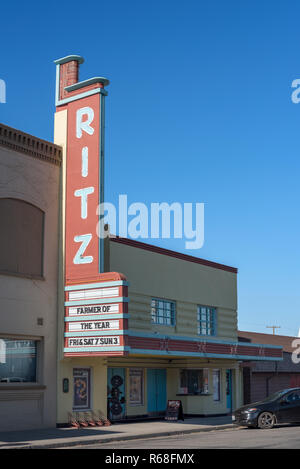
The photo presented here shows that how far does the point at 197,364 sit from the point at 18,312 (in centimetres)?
1057

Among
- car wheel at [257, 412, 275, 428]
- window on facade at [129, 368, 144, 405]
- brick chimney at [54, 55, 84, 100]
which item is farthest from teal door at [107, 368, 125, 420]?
brick chimney at [54, 55, 84, 100]

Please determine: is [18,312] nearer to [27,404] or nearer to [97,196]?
[27,404]

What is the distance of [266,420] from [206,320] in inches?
338

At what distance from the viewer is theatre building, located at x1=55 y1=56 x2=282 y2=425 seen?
21.3m

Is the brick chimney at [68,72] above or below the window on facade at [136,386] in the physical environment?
above

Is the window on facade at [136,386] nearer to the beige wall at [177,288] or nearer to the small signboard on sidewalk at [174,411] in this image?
the small signboard on sidewalk at [174,411]

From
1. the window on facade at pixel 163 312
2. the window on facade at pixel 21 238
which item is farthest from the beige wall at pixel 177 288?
the window on facade at pixel 21 238

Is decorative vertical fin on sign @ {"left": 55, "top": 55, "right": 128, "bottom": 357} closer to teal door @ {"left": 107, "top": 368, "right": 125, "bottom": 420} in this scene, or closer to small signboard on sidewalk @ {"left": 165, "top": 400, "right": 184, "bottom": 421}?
teal door @ {"left": 107, "top": 368, "right": 125, "bottom": 420}

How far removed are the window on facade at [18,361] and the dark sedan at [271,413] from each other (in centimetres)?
747

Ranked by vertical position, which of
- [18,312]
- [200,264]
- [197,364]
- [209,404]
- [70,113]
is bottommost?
[209,404]

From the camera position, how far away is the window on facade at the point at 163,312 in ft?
90.1

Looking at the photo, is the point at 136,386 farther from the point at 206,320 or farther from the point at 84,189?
the point at 84,189
